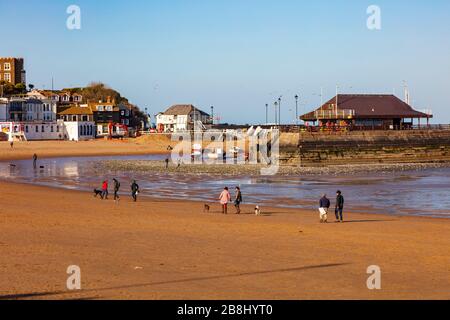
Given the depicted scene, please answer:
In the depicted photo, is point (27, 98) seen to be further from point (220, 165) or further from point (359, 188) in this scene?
point (359, 188)

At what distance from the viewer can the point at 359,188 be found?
40750mm

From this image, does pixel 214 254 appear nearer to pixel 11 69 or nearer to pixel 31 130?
pixel 31 130

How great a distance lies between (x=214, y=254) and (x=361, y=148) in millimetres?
50784

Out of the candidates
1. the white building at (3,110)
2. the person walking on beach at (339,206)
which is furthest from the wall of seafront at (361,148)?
the white building at (3,110)

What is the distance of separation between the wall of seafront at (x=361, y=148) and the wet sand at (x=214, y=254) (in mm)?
35999

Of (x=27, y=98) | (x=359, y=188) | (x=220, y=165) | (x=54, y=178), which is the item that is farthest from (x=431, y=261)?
(x=27, y=98)

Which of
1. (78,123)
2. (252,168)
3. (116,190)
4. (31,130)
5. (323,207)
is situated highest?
(78,123)

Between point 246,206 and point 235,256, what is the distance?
1441cm

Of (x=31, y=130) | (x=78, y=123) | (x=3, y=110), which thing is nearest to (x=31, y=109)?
(x=3, y=110)

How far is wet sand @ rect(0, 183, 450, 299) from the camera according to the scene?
12938mm

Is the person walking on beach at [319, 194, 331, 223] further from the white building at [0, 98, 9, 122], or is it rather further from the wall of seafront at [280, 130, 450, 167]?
the white building at [0, 98, 9, 122]

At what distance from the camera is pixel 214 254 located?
56.0 ft

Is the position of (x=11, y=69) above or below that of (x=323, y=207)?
above

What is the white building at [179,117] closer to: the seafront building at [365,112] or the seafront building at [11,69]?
the seafront building at [11,69]
